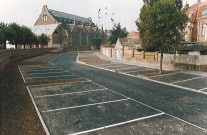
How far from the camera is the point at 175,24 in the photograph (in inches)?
604

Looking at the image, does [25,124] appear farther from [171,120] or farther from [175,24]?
[175,24]

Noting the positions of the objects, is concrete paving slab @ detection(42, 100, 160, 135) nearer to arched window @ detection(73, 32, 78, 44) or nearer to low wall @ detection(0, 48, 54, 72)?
low wall @ detection(0, 48, 54, 72)

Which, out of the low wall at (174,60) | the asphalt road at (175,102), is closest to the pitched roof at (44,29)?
the low wall at (174,60)

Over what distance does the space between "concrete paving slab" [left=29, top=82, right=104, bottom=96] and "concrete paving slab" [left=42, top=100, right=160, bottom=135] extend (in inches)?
133

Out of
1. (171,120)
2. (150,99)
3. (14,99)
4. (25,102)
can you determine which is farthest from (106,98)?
(14,99)

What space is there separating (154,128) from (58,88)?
7.96 m

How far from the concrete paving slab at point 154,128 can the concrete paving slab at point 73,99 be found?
3.05m

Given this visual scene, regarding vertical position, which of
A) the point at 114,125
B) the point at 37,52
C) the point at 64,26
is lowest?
the point at 114,125

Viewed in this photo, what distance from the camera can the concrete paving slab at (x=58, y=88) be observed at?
10797 mm

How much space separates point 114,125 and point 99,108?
6.12ft

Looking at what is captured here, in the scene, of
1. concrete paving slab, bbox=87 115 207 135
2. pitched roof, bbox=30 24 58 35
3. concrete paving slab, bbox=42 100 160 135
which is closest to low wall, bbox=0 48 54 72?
concrete paving slab, bbox=42 100 160 135

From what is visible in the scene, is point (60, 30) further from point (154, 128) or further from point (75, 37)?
point (154, 128)

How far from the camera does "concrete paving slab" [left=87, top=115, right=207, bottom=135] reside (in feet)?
18.9

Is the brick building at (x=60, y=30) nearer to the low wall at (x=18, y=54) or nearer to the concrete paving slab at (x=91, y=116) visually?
the low wall at (x=18, y=54)
